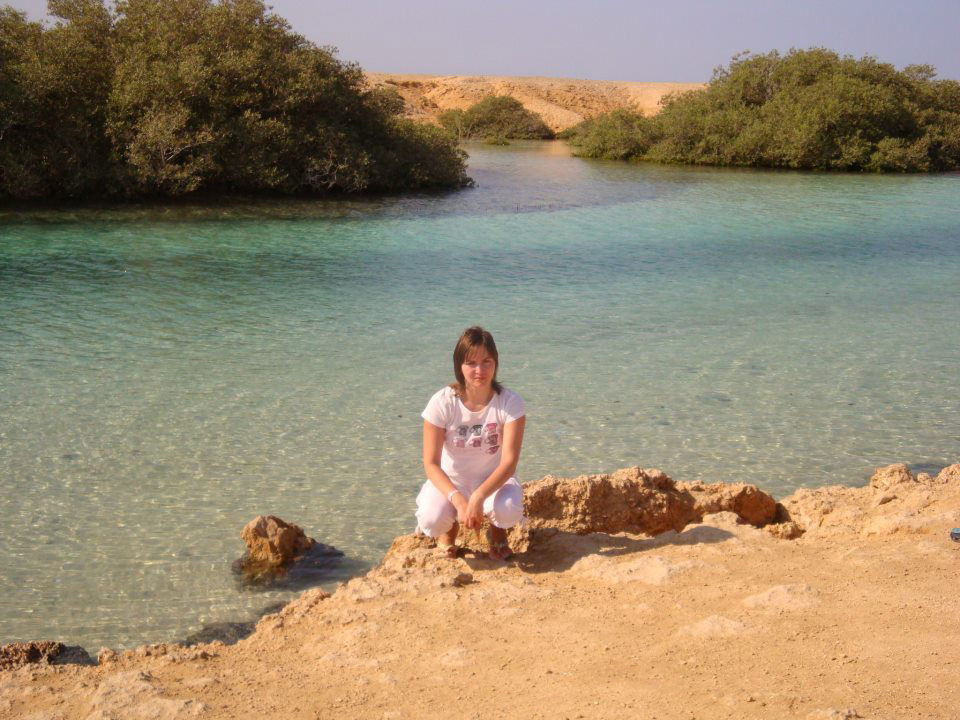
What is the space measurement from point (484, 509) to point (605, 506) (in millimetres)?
947

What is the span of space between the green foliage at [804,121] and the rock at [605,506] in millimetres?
26534

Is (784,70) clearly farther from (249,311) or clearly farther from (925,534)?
(925,534)

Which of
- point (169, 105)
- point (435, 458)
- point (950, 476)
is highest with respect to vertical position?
point (169, 105)

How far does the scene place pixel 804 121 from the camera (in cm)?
2966

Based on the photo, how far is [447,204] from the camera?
20.4m

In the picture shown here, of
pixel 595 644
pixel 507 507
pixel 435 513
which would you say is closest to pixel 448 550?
pixel 435 513

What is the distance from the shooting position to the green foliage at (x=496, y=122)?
152 feet

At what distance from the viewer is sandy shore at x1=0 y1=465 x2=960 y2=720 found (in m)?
3.25

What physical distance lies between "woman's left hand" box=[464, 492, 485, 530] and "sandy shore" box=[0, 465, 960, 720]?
0.22 m

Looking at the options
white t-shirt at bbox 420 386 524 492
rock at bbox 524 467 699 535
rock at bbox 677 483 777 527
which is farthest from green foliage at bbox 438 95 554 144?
white t-shirt at bbox 420 386 524 492

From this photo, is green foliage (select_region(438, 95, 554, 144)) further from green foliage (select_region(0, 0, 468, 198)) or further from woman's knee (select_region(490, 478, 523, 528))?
woman's knee (select_region(490, 478, 523, 528))

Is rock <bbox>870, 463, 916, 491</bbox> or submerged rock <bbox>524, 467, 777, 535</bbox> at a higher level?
rock <bbox>870, 463, 916, 491</bbox>

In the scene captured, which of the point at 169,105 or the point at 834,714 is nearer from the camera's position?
the point at 834,714

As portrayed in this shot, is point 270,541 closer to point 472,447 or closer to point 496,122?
point 472,447
